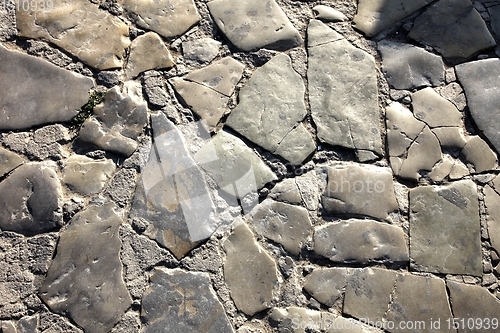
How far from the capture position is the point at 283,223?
215 cm

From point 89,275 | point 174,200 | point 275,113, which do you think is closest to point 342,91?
point 275,113

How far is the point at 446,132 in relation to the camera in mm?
2293

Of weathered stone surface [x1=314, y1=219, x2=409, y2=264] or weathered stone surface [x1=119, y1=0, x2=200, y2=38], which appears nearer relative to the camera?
weathered stone surface [x1=314, y1=219, x2=409, y2=264]

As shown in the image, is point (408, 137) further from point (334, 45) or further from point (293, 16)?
point (293, 16)

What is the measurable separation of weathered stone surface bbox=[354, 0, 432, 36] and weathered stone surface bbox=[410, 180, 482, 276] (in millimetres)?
854

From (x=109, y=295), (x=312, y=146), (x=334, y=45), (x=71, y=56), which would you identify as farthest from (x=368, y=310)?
(x=71, y=56)

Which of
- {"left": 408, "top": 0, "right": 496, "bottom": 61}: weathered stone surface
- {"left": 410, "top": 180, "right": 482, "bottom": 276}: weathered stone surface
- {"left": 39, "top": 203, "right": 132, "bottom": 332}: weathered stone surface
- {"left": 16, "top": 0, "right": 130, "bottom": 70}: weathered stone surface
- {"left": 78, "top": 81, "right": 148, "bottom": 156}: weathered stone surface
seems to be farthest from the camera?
{"left": 408, "top": 0, "right": 496, "bottom": 61}: weathered stone surface

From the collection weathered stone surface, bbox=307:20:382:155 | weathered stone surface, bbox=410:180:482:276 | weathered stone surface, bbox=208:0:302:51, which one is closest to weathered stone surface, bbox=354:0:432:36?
weathered stone surface, bbox=307:20:382:155

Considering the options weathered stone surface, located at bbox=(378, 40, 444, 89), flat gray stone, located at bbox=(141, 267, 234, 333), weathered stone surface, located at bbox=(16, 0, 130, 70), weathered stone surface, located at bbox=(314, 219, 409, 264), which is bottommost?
flat gray stone, located at bbox=(141, 267, 234, 333)

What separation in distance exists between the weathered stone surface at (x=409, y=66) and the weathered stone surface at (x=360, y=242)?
715mm

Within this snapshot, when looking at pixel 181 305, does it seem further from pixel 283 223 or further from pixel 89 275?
pixel 283 223

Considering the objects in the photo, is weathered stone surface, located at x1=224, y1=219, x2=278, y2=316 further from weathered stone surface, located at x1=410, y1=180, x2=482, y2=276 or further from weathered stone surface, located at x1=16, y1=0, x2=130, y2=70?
weathered stone surface, located at x1=16, y1=0, x2=130, y2=70

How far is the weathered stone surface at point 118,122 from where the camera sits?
7.25 ft

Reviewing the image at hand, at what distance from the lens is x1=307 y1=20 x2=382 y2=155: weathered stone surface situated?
7.48 feet
